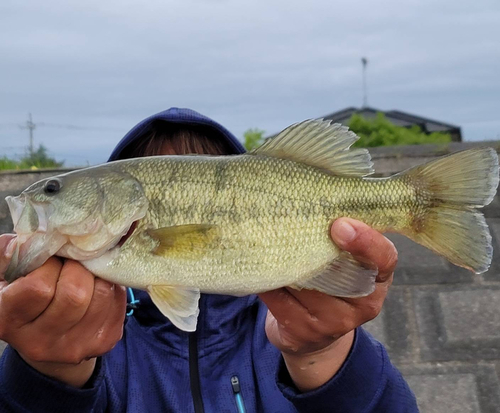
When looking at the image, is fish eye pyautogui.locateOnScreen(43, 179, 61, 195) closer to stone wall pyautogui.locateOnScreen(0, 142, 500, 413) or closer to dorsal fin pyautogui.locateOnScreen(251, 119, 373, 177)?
dorsal fin pyautogui.locateOnScreen(251, 119, 373, 177)

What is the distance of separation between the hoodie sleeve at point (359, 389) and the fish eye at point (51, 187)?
3.32ft

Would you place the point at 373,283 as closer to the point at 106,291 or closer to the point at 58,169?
the point at 106,291

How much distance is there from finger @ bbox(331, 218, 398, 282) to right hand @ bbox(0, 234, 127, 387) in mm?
678

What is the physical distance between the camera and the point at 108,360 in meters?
2.27

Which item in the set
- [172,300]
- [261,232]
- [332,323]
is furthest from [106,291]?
[332,323]

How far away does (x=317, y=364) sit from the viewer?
200cm

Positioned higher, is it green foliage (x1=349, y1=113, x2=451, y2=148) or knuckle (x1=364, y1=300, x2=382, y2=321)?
knuckle (x1=364, y1=300, x2=382, y2=321)

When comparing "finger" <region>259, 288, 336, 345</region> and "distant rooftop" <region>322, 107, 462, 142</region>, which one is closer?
"finger" <region>259, 288, 336, 345</region>

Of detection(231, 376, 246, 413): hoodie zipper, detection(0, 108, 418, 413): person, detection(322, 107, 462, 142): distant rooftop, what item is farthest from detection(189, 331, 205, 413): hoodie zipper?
detection(322, 107, 462, 142): distant rooftop

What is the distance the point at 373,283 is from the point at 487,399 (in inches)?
74.9

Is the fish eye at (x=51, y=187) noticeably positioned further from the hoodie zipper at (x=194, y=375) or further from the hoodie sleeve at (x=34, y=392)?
the hoodie zipper at (x=194, y=375)

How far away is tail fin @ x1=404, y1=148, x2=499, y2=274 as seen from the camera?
1.69 m

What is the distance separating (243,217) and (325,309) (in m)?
0.39

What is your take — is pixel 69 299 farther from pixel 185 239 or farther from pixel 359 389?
pixel 359 389
